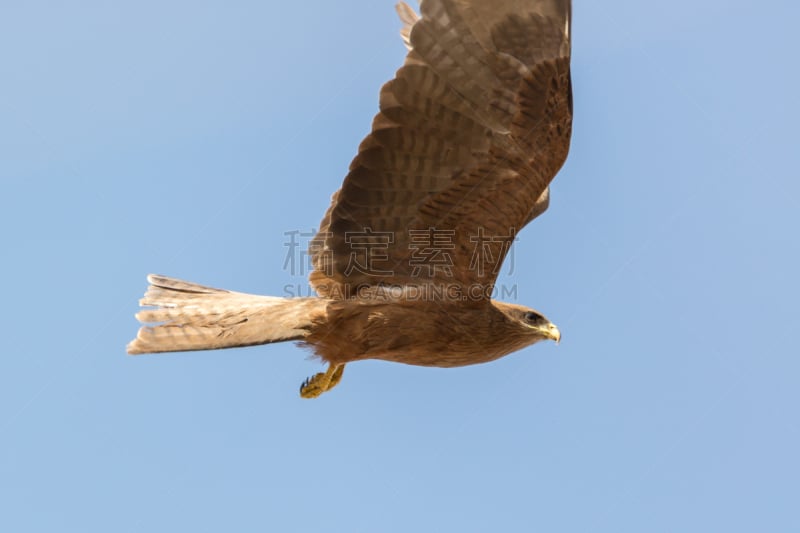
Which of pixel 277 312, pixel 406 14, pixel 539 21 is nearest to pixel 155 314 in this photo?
pixel 277 312

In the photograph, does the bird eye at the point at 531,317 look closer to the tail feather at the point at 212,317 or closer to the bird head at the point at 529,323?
the bird head at the point at 529,323

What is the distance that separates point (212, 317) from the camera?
344 inches

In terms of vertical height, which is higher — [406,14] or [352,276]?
[406,14]

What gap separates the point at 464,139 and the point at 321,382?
2.75 m

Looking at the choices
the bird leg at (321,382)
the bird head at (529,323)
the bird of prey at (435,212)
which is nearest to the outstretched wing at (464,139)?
the bird of prey at (435,212)

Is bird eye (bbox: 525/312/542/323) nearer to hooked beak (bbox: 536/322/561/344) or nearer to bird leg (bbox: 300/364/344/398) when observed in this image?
hooked beak (bbox: 536/322/561/344)

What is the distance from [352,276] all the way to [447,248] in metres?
0.82

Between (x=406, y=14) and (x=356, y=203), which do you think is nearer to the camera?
(x=356, y=203)

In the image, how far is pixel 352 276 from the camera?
28.3 ft

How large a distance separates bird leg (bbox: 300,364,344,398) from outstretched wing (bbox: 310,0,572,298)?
1363 millimetres

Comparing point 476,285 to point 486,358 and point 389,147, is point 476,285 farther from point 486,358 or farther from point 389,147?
point 389,147

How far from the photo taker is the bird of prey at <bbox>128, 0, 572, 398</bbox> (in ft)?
24.9

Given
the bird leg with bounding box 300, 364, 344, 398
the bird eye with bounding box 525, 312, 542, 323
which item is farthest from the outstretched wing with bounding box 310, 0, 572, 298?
the bird leg with bounding box 300, 364, 344, 398

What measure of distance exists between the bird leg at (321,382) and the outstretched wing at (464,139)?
136 centimetres
